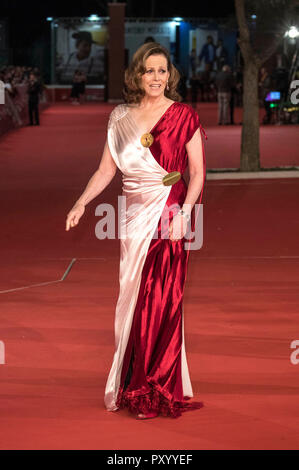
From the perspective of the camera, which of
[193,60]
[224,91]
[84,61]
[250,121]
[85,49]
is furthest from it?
[84,61]

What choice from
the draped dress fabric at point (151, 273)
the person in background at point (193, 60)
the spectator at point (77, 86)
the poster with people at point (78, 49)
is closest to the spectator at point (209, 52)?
the person in background at point (193, 60)

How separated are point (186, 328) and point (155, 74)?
2540mm

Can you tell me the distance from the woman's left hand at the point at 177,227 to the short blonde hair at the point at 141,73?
0.67 m

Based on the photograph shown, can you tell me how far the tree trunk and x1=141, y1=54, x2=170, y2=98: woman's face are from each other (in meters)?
13.1

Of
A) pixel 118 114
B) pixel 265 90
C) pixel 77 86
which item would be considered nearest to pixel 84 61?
pixel 77 86

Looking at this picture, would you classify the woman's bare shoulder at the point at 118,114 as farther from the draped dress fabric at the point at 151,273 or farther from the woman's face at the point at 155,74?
the woman's face at the point at 155,74

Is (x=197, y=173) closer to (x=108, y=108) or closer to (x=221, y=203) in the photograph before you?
(x=221, y=203)

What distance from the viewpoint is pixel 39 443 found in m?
4.83

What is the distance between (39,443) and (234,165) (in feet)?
52.4

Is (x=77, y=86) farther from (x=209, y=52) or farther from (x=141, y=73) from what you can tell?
(x=141, y=73)

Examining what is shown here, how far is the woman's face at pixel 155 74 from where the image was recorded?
529cm

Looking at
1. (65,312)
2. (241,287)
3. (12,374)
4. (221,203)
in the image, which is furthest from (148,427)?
(221,203)

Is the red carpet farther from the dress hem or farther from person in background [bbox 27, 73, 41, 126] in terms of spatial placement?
person in background [bbox 27, 73, 41, 126]

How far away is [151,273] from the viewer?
5355 mm
